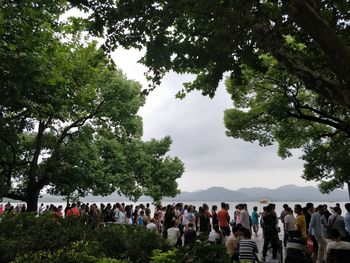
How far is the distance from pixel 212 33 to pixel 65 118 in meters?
14.5

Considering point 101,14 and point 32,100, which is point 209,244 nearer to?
point 101,14

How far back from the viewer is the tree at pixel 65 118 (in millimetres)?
10672

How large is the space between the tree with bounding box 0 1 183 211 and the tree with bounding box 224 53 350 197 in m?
6.34

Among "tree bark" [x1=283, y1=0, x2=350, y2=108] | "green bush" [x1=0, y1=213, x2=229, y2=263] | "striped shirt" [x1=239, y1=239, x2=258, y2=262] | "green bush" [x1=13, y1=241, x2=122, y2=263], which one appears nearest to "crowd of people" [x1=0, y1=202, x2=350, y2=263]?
"striped shirt" [x1=239, y1=239, x2=258, y2=262]

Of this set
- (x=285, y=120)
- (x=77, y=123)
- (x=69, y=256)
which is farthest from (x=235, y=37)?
(x=77, y=123)

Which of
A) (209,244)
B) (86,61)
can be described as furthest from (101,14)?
(86,61)

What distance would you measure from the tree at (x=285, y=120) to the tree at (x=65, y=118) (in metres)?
6.34

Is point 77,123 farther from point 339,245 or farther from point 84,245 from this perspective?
point 339,245

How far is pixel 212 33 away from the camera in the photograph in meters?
8.26

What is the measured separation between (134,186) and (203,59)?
21.7m

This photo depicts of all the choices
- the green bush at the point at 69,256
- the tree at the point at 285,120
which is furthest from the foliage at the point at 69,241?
the tree at the point at 285,120

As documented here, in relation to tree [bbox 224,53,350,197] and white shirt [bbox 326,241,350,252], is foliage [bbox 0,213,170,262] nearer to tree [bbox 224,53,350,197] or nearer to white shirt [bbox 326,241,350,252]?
white shirt [bbox 326,241,350,252]

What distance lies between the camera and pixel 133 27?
27.1ft

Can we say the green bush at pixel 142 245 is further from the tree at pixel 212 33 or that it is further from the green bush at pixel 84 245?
the tree at pixel 212 33
